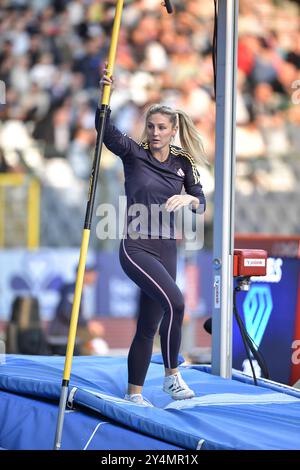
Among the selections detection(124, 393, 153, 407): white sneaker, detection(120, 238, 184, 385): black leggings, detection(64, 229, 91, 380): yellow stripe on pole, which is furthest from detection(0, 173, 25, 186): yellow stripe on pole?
detection(64, 229, 91, 380): yellow stripe on pole

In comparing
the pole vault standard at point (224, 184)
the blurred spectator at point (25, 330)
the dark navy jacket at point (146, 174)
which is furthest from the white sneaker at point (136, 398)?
the blurred spectator at point (25, 330)

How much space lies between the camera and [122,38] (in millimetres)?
11703

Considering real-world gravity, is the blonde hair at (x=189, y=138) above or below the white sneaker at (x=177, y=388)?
above

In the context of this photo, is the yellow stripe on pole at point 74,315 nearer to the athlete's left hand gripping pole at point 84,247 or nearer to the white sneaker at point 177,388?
the athlete's left hand gripping pole at point 84,247

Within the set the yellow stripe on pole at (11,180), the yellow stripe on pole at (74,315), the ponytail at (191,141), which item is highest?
the yellow stripe on pole at (11,180)

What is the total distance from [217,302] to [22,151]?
6.02 meters

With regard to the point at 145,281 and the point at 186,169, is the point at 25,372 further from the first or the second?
the point at 186,169

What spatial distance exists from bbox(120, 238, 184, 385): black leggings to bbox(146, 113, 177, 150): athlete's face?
0.50m

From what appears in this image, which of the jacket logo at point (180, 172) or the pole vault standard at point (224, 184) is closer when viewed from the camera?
the jacket logo at point (180, 172)

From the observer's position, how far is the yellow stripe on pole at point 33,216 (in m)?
10.5

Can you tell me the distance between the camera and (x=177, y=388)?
4504 millimetres

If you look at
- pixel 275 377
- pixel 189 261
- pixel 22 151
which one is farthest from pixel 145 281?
pixel 22 151

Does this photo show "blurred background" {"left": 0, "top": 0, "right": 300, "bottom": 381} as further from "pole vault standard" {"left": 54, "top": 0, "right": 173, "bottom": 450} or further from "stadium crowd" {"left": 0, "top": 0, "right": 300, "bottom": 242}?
"pole vault standard" {"left": 54, "top": 0, "right": 173, "bottom": 450}

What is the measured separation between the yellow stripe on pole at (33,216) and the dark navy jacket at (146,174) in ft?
20.0
